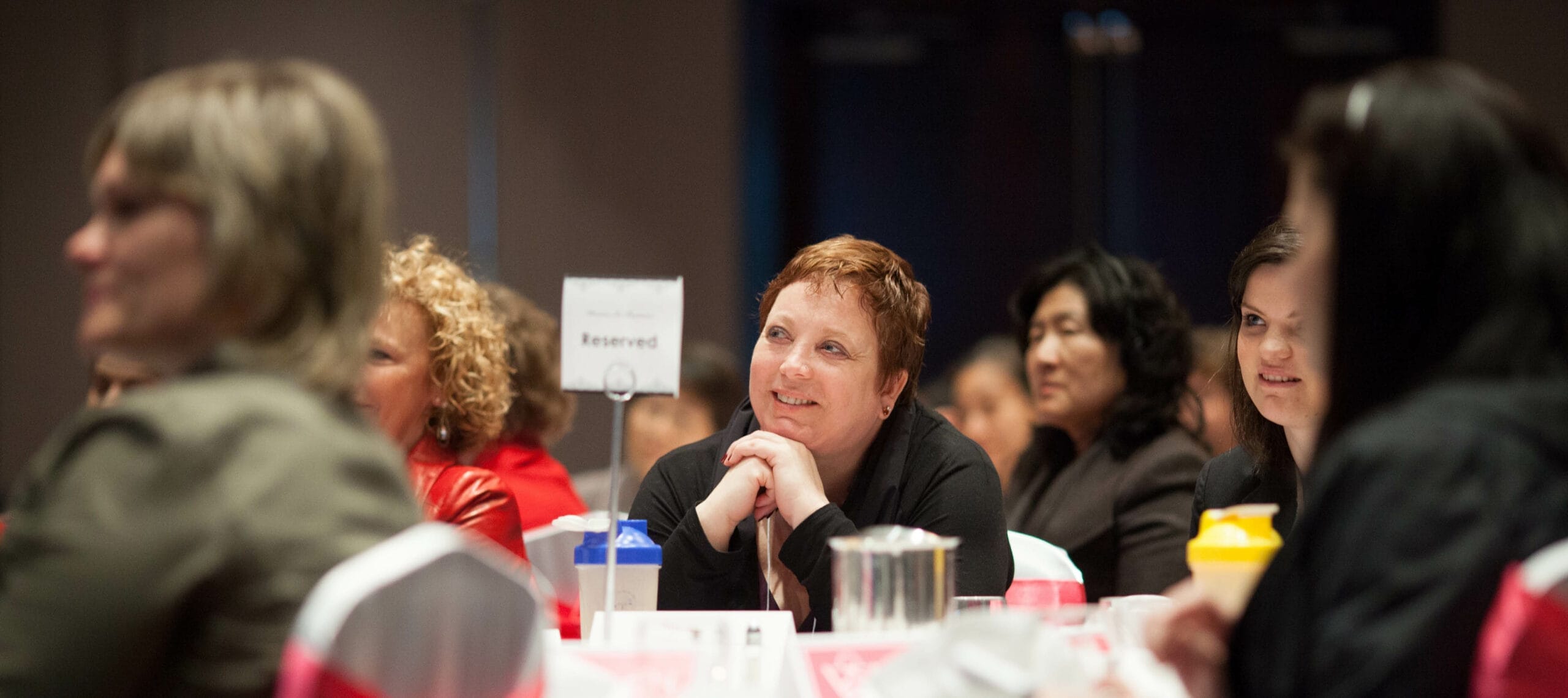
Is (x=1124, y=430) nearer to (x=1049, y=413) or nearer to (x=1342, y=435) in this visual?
(x=1049, y=413)

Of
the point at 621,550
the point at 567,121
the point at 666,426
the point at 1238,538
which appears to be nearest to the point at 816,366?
the point at 621,550

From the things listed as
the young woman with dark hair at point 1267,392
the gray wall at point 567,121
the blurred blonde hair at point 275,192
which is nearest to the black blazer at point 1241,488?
the young woman with dark hair at point 1267,392

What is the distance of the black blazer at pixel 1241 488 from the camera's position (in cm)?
237

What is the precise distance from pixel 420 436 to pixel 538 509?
0.37 m

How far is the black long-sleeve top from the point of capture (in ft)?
7.17

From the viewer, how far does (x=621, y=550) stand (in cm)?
192

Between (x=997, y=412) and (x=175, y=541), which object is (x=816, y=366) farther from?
(x=997, y=412)

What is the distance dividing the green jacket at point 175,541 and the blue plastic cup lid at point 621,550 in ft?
2.44

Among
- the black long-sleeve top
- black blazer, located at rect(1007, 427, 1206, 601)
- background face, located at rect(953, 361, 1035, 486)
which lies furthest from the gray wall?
the black long-sleeve top

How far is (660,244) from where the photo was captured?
18.7 ft

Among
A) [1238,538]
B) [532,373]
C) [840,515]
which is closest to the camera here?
[1238,538]

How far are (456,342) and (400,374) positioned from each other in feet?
0.43

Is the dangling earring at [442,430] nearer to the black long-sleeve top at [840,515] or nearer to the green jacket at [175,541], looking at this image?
the black long-sleeve top at [840,515]

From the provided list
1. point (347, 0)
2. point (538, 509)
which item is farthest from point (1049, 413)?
point (347, 0)
